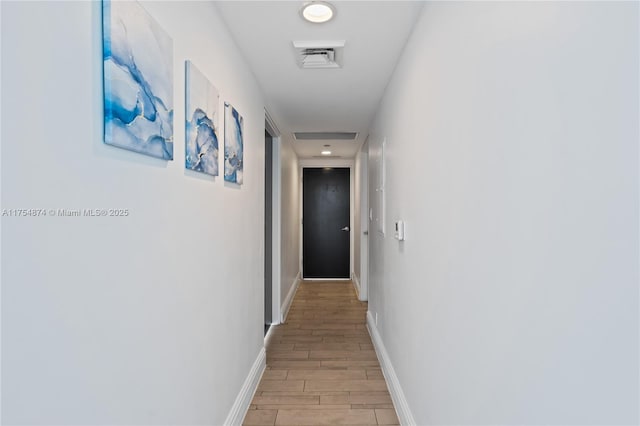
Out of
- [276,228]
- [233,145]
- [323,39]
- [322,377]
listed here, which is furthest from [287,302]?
[323,39]

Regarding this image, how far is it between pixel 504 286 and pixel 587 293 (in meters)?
0.31

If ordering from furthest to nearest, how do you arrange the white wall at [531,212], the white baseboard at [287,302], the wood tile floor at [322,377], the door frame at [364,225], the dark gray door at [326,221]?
the dark gray door at [326,221] < the door frame at [364,225] < the white baseboard at [287,302] < the wood tile floor at [322,377] < the white wall at [531,212]

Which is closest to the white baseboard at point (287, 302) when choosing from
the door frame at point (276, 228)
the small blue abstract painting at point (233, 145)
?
the door frame at point (276, 228)

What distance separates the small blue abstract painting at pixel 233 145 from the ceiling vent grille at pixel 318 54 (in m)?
0.52

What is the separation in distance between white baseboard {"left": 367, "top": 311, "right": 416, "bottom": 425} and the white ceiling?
1977mm

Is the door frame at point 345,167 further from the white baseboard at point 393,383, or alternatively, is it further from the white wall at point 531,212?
the white wall at point 531,212

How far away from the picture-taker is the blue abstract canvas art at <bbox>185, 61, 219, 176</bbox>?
1.42 metres

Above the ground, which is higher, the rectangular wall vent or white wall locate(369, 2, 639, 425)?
the rectangular wall vent

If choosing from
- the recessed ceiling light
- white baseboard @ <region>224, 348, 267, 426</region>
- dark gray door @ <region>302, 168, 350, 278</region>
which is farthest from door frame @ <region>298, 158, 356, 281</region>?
the recessed ceiling light

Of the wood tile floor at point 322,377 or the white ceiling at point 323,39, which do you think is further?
the wood tile floor at point 322,377

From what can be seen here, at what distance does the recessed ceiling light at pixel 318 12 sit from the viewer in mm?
1722

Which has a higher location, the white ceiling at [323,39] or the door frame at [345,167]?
the white ceiling at [323,39]

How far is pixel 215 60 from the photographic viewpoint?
1.77 metres

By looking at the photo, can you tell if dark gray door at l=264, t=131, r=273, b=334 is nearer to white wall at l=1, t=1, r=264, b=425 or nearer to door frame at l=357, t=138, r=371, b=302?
door frame at l=357, t=138, r=371, b=302
